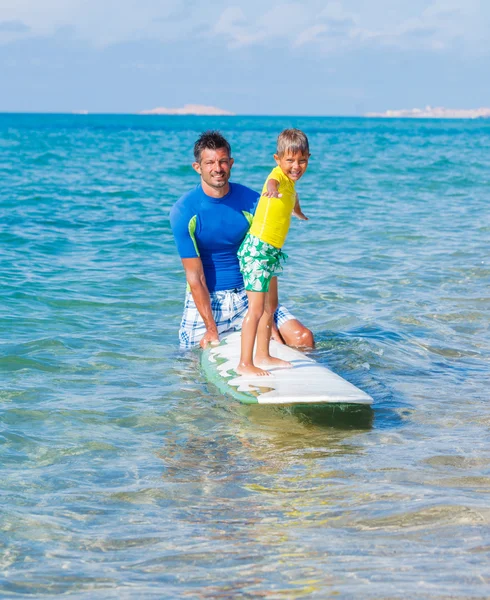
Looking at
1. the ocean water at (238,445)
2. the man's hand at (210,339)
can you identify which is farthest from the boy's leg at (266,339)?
the man's hand at (210,339)

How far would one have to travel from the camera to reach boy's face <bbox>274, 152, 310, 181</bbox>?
551 centimetres

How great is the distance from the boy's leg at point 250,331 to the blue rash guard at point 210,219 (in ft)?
3.21

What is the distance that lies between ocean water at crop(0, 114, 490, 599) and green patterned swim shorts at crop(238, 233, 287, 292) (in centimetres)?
85

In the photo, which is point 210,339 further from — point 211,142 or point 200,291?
point 211,142

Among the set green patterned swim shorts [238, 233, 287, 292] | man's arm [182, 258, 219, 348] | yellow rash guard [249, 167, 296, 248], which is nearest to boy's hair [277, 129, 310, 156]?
yellow rash guard [249, 167, 296, 248]

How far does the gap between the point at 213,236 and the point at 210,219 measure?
0.49 feet

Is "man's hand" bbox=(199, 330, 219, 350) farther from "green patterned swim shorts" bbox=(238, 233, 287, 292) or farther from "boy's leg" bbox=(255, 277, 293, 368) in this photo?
"green patterned swim shorts" bbox=(238, 233, 287, 292)

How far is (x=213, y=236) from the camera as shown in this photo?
6.51 m

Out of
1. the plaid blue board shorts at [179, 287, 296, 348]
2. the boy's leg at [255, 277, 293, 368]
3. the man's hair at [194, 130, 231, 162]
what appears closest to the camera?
the boy's leg at [255, 277, 293, 368]

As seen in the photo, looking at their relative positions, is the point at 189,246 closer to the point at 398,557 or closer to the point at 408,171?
the point at 398,557

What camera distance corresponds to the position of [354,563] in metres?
3.32

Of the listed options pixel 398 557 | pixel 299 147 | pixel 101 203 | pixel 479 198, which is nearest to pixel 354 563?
pixel 398 557

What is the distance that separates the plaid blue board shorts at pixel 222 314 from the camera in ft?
22.0

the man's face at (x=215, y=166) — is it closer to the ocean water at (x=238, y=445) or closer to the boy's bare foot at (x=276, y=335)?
the boy's bare foot at (x=276, y=335)
